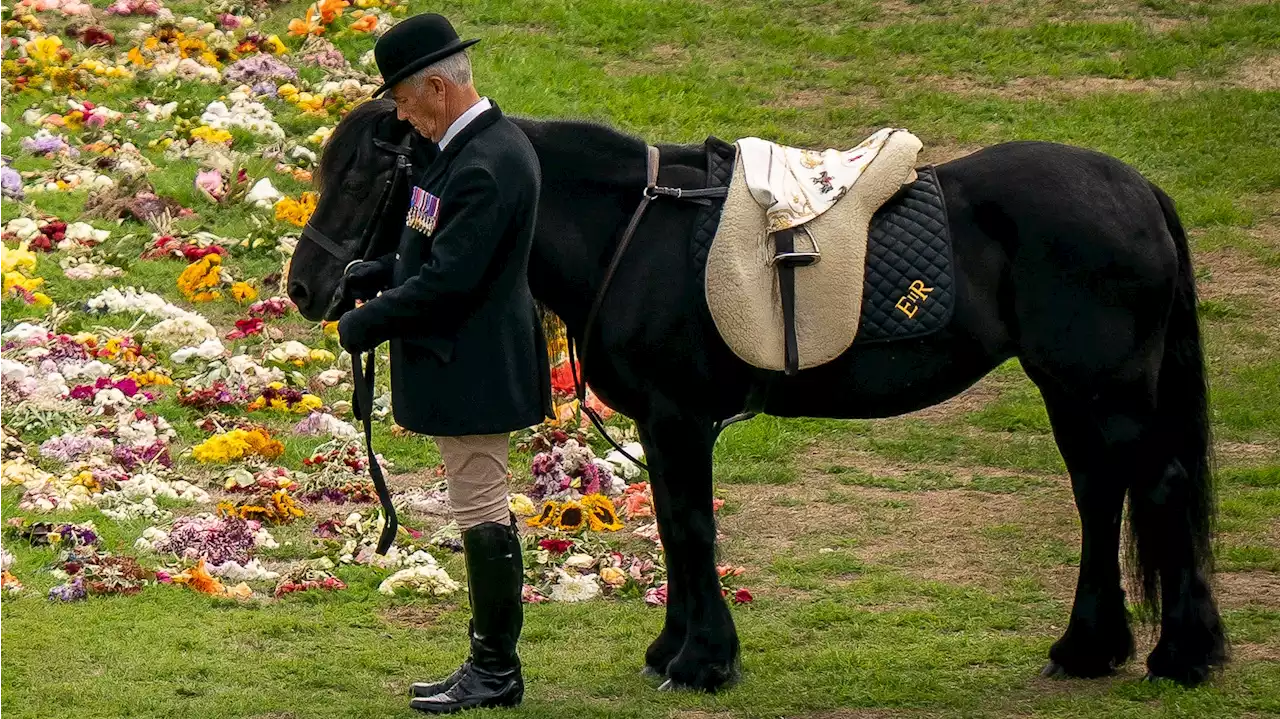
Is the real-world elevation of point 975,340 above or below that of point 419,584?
above

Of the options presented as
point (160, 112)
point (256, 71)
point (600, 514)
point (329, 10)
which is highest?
point (329, 10)

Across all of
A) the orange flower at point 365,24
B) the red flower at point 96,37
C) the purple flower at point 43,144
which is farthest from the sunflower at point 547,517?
the red flower at point 96,37

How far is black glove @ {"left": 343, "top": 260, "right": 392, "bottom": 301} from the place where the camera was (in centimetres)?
539

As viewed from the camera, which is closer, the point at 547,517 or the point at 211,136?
the point at 547,517

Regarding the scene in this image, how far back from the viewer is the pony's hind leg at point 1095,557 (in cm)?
580

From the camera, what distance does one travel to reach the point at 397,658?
6207 mm

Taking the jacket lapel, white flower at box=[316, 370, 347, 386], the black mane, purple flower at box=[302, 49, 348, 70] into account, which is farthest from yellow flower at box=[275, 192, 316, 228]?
the jacket lapel

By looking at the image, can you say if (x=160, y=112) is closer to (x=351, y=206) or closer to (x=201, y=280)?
(x=201, y=280)

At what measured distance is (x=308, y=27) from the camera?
1473cm

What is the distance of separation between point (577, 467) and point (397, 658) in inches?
97.1

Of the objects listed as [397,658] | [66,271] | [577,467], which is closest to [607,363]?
[397,658]

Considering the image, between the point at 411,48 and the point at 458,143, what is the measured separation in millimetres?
313

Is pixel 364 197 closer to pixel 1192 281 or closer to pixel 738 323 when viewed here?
pixel 738 323

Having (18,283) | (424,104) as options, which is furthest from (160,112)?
(424,104)
